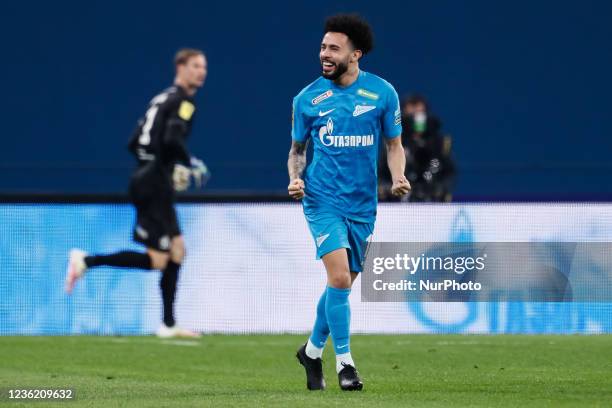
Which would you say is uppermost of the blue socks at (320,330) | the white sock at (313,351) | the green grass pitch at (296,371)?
the blue socks at (320,330)

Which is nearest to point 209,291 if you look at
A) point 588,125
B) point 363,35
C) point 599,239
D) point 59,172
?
point 599,239

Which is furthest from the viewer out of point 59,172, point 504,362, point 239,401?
point 59,172

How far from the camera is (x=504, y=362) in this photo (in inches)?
424

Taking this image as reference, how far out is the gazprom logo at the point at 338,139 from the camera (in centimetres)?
825

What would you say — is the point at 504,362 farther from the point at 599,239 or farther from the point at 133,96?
the point at 133,96

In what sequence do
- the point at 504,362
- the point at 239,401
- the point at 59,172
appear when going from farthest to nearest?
the point at 59,172 < the point at 504,362 < the point at 239,401

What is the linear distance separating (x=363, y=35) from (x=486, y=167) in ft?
42.4

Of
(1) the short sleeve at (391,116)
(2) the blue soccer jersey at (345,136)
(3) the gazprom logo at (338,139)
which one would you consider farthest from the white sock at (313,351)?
(1) the short sleeve at (391,116)

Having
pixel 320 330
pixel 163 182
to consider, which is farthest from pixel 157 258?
pixel 320 330

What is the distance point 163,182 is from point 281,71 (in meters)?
8.63

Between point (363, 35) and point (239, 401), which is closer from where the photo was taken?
point (239, 401)

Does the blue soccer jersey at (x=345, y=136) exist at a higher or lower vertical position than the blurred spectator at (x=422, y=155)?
higher

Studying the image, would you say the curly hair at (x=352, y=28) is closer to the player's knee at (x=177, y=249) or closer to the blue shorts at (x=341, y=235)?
the blue shorts at (x=341, y=235)

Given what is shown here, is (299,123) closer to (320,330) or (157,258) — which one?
(320,330)
